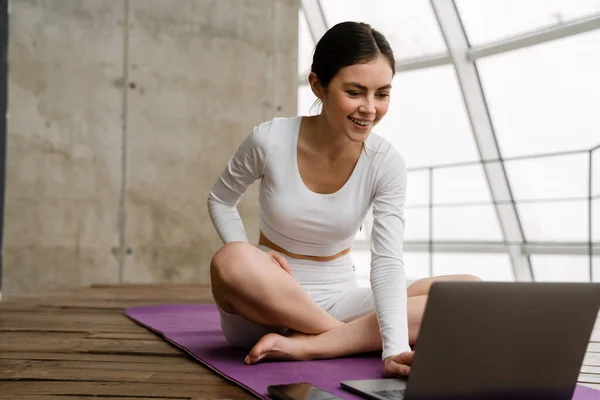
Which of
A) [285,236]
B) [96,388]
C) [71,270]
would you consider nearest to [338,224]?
[285,236]

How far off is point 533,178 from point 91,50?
15.9 ft

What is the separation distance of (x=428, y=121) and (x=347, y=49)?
5.76 m

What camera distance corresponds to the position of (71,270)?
415 cm

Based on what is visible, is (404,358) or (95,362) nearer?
(404,358)

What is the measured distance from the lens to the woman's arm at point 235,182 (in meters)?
1.73

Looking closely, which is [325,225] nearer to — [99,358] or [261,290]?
[261,290]

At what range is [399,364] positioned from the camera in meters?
1.37

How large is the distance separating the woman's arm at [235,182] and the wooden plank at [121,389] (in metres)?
0.48

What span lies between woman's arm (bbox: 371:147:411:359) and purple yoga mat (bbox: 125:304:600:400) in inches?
4.1

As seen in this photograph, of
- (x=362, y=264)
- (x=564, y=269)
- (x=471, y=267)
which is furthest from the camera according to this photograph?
(x=564, y=269)

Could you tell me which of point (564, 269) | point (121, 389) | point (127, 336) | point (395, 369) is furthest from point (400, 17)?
point (121, 389)

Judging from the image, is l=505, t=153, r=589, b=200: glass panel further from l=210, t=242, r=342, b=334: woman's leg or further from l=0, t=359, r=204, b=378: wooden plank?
l=0, t=359, r=204, b=378: wooden plank

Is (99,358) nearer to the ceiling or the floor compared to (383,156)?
nearer to the floor

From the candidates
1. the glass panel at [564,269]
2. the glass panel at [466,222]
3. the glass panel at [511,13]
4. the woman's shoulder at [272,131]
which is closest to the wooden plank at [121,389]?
the woman's shoulder at [272,131]
